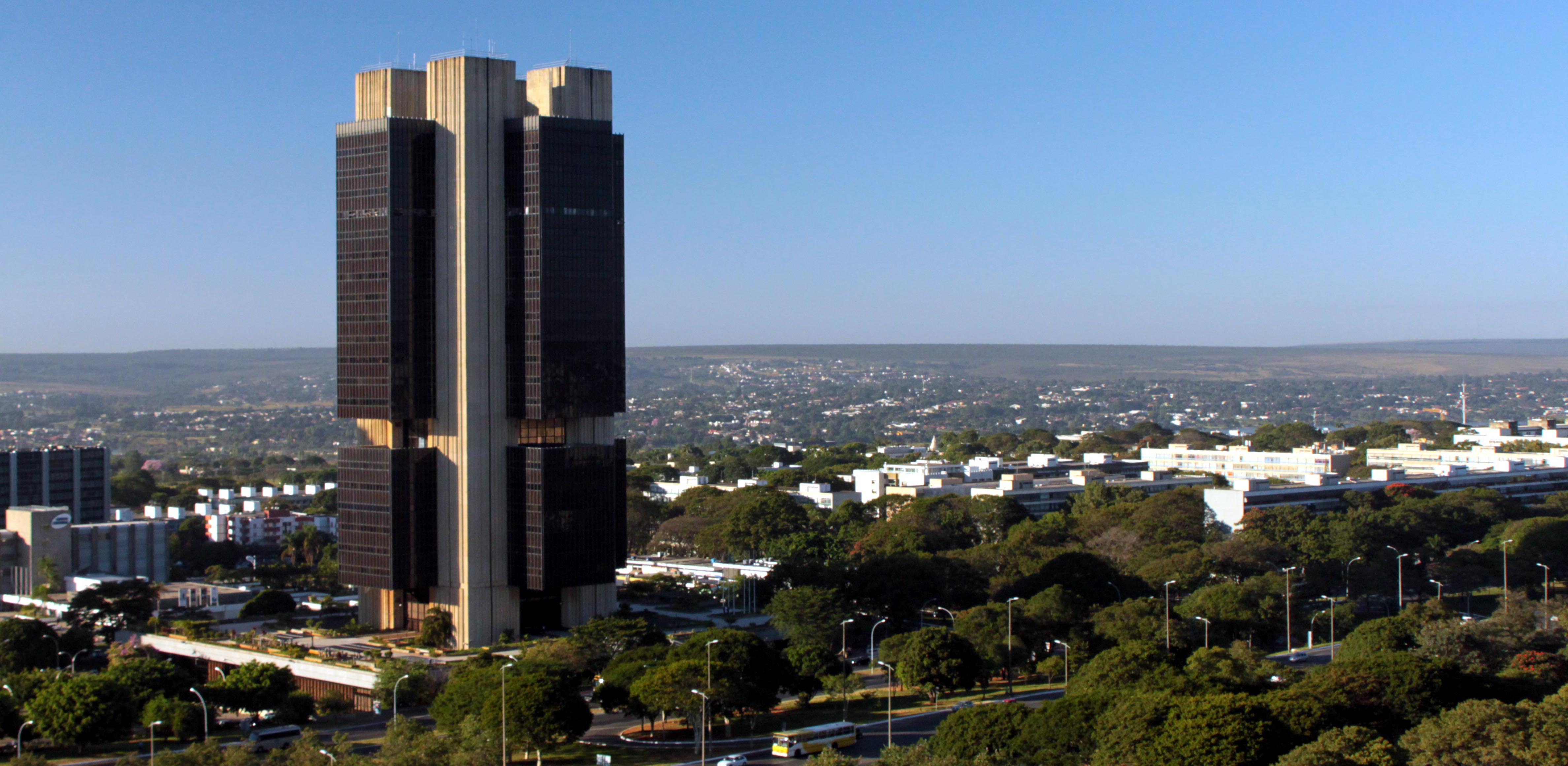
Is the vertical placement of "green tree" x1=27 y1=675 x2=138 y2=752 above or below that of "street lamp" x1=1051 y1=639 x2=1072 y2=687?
above

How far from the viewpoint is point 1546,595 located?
87.1m

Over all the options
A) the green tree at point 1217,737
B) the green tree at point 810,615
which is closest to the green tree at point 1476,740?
the green tree at point 1217,737

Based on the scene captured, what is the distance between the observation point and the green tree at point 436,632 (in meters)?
72.4

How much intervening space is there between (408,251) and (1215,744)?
43.6 metres

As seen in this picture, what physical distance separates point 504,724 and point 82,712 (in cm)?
1492

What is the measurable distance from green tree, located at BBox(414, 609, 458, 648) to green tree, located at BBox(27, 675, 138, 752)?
18320 mm

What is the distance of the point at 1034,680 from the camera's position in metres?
68.6

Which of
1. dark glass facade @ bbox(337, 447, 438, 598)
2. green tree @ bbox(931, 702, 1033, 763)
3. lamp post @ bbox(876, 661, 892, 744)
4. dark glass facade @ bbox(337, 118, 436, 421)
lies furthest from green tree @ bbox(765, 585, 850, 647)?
green tree @ bbox(931, 702, 1033, 763)

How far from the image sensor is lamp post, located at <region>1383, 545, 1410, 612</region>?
86.6 meters

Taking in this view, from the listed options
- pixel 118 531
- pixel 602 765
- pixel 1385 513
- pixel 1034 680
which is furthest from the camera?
pixel 1385 513

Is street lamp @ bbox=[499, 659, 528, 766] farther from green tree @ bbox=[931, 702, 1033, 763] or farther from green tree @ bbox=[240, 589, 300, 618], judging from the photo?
green tree @ bbox=[240, 589, 300, 618]

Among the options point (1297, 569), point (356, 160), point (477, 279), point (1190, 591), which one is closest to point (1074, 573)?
point (1190, 591)

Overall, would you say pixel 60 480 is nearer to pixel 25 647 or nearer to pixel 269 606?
pixel 269 606

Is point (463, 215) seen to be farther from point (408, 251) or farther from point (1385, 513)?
point (1385, 513)
